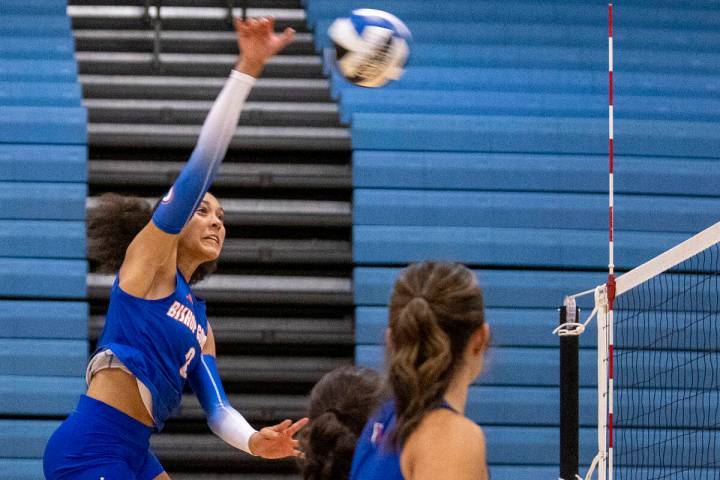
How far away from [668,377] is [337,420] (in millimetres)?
5090

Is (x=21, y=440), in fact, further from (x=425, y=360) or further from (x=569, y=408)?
(x=425, y=360)

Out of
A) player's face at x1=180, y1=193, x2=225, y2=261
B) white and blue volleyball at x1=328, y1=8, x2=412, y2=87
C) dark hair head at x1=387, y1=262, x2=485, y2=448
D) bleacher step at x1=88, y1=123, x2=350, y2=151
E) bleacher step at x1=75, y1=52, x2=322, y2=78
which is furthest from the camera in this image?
bleacher step at x1=75, y1=52, x2=322, y2=78

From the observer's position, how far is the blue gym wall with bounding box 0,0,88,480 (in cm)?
671

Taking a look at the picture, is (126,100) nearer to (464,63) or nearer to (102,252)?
(464,63)

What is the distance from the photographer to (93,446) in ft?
10.2

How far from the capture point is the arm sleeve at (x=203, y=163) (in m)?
3.04

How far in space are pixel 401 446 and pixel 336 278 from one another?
17.7 feet

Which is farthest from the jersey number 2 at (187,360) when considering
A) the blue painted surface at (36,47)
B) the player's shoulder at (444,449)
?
the blue painted surface at (36,47)

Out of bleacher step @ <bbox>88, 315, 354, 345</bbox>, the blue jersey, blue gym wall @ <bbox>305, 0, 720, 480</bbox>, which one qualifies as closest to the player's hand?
the blue jersey

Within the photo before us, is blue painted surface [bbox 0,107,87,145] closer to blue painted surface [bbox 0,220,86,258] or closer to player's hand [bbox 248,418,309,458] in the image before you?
blue painted surface [bbox 0,220,86,258]

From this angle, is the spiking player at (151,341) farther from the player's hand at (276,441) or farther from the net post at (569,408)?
the net post at (569,408)

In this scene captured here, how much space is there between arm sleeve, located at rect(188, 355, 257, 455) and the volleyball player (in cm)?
168

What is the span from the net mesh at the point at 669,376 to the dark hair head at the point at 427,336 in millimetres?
Result: 4870

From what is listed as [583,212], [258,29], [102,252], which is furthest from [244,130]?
[258,29]
